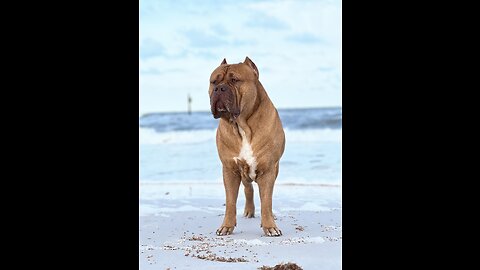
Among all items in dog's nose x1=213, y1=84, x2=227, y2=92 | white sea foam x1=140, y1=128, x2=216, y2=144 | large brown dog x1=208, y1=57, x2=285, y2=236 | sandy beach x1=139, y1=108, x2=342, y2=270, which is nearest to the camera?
sandy beach x1=139, y1=108, x2=342, y2=270

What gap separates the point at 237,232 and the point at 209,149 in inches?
254

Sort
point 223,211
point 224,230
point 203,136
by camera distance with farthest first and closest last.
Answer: point 203,136 < point 223,211 < point 224,230

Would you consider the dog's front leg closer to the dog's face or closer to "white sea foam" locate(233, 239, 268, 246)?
"white sea foam" locate(233, 239, 268, 246)

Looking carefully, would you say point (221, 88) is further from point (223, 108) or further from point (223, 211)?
point (223, 211)

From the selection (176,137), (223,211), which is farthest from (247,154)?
(176,137)

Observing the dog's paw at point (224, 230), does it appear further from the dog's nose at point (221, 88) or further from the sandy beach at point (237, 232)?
the dog's nose at point (221, 88)

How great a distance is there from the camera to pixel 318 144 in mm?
10953

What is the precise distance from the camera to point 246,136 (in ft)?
14.5

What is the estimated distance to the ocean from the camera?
26.8 ft

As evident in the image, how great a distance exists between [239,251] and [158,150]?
791cm

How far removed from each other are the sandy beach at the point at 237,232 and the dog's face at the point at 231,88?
0.93 metres

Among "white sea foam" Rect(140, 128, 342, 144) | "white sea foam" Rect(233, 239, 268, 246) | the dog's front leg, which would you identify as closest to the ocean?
"white sea foam" Rect(140, 128, 342, 144)
